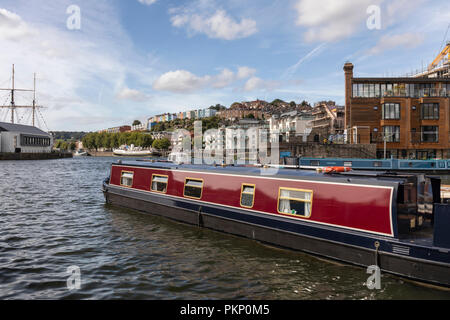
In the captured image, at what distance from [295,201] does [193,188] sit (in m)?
5.20

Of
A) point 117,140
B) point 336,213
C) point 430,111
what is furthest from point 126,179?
point 117,140

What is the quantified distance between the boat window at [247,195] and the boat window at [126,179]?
26.6ft

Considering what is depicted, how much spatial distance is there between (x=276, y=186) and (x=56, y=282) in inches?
296

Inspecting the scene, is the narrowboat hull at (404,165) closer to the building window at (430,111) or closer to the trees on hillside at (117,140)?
the building window at (430,111)

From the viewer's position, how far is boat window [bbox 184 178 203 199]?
13.9m

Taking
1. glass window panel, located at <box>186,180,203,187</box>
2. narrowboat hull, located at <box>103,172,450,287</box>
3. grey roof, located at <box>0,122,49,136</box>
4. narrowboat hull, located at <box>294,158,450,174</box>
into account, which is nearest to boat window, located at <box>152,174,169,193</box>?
narrowboat hull, located at <box>103,172,450,287</box>

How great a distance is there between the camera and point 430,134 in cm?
4928

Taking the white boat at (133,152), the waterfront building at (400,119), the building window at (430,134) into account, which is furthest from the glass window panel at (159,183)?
the white boat at (133,152)

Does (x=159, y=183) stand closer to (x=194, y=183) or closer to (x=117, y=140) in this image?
(x=194, y=183)

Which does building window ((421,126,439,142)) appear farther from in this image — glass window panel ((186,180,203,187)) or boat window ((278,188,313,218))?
boat window ((278,188,313,218))

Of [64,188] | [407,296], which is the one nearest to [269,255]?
[407,296]

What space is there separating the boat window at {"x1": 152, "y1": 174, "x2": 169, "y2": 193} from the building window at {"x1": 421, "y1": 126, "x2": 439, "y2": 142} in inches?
1883
